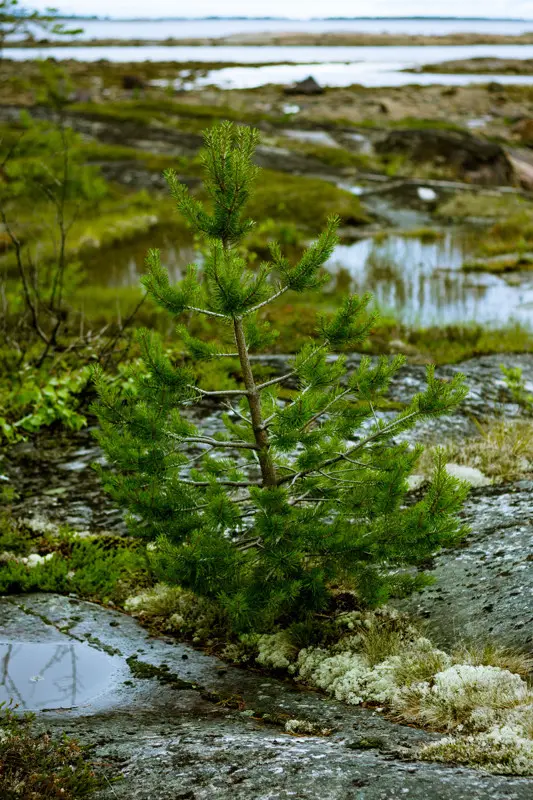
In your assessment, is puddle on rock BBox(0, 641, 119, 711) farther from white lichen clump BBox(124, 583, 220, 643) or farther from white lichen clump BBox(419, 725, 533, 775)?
white lichen clump BBox(419, 725, 533, 775)

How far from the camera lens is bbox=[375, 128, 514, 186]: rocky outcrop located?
1312 inches

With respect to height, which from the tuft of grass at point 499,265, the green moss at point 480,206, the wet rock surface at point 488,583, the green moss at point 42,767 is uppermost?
the green moss at point 42,767

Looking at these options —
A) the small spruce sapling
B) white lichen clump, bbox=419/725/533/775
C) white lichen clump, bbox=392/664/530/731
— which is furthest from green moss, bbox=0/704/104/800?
white lichen clump, bbox=392/664/530/731

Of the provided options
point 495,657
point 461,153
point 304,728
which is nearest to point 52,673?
point 304,728

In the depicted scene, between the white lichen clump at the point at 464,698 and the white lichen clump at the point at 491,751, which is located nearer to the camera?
the white lichen clump at the point at 491,751

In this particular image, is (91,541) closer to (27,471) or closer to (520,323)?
(27,471)

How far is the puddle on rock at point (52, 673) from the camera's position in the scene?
17.2 feet

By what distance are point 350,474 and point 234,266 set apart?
1751mm

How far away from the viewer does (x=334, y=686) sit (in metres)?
5.34

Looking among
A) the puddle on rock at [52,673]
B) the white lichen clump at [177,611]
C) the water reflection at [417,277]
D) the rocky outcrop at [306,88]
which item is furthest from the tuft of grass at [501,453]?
the rocky outcrop at [306,88]

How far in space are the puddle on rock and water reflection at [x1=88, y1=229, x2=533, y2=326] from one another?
11504mm

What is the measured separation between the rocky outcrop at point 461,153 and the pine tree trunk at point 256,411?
29.8 meters

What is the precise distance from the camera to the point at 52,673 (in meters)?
5.62

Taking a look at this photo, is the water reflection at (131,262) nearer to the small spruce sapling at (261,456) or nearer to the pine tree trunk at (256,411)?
the pine tree trunk at (256,411)
